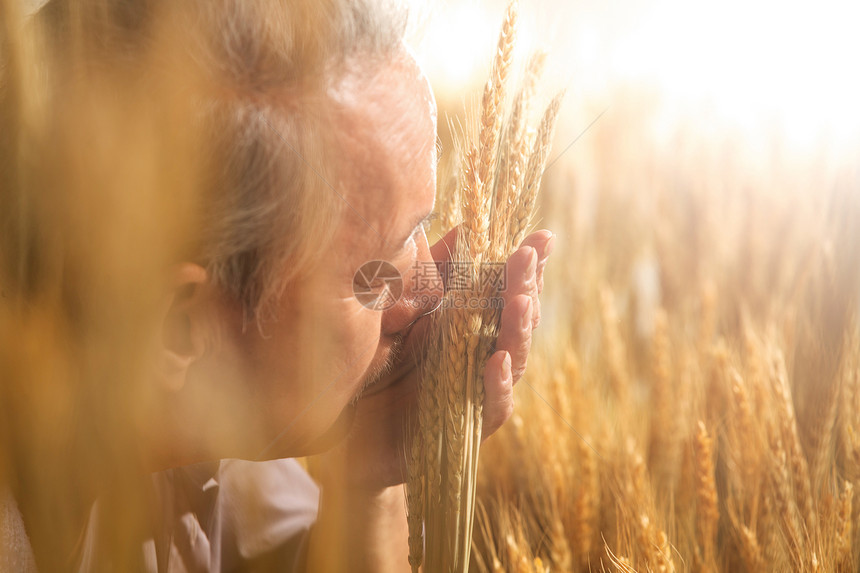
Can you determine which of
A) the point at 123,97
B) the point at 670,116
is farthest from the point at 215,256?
the point at 670,116

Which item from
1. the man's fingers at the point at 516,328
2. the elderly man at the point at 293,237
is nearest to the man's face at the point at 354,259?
the elderly man at the point at 293,237

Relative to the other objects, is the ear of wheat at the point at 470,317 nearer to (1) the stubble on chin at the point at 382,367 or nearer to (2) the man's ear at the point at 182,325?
(1) the stubble on chin at the point at 382,367

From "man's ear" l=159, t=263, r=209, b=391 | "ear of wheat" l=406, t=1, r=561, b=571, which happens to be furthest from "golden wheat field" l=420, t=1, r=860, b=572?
"man's ear" l=159, t=263, r=209, b=391

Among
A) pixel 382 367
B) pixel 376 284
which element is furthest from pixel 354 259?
pixel 382 367

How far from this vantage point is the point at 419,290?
0.72m

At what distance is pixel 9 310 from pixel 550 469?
0.69m

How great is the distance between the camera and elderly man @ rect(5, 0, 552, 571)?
1.89 ft

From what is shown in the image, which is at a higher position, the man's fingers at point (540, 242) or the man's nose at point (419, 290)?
the man's fingers at point (540, 242)

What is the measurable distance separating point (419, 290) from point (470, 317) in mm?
120

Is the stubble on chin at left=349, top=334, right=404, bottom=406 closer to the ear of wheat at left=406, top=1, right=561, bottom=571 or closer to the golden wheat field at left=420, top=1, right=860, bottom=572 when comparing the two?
the ear of wheat at left=406, top=1, right=561, bottom=571

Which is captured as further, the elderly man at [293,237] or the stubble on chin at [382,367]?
the stubble on chin at [382,367]

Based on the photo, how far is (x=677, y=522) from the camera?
90 cm

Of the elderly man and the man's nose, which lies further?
the man's nose

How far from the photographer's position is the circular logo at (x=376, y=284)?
0.67 m
